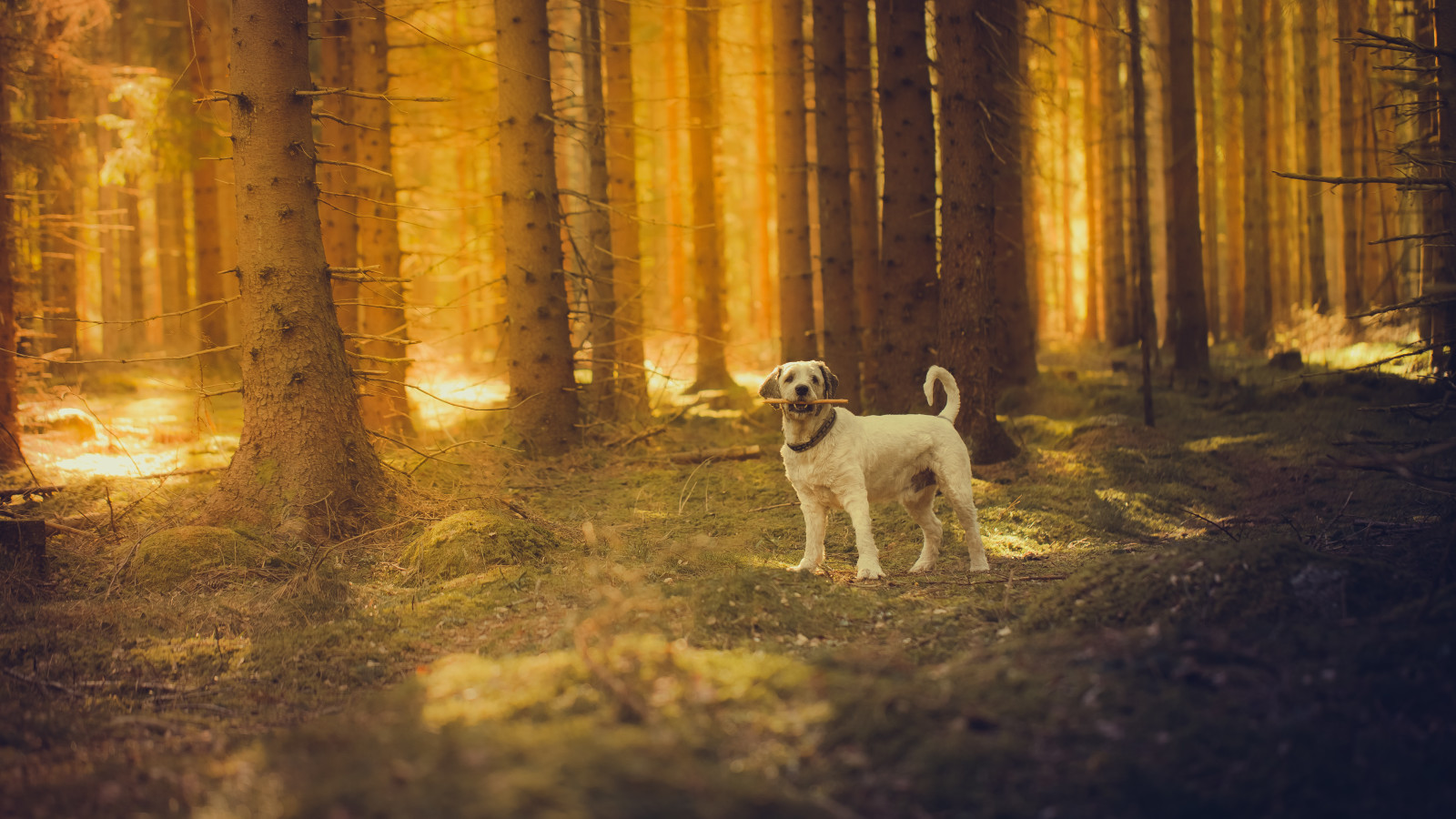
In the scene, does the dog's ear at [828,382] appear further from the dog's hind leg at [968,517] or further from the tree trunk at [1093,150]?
the tree trunk at [1093,150]

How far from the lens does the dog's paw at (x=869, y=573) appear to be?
6.05 metres

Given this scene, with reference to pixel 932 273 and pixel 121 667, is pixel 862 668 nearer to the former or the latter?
pixel 121 667

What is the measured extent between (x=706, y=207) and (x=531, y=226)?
5.99 m

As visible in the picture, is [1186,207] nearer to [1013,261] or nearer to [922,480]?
[1013,261]

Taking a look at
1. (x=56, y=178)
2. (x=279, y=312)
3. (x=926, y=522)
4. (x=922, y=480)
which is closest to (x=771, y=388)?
(x=922, y=480)

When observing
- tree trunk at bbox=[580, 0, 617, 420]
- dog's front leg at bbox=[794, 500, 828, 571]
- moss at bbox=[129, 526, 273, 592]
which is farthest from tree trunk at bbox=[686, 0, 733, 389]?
moss at bbox=[129, 526, 273, 592]

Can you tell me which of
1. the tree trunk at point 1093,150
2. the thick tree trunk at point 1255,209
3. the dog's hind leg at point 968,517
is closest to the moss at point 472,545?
the dog's hind leg at point 968,517

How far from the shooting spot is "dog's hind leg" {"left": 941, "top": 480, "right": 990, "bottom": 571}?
6.38 m

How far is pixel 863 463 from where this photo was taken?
609 cm

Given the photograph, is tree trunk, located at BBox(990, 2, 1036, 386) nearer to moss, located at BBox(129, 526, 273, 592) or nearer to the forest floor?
the forest floor

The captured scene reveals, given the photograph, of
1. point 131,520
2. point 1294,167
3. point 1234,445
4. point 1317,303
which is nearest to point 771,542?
point 131,520

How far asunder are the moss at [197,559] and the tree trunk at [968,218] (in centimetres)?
666

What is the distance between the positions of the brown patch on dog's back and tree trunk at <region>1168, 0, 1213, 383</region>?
9471 mm

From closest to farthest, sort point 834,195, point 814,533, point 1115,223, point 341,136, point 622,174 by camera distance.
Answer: point 814,533, point 341,136, point 834,195, point 622,174, point 1115,223
